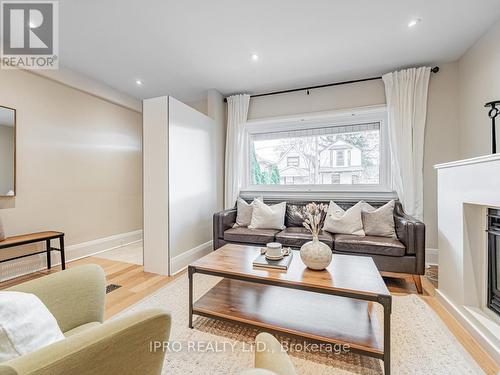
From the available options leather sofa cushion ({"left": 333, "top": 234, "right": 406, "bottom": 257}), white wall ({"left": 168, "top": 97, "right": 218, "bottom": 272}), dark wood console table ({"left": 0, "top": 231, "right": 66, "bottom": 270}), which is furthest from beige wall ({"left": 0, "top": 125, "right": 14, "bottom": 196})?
leather sofa cushion ({"left": 333, "top": 234, "right": 406, "bottom": 257})

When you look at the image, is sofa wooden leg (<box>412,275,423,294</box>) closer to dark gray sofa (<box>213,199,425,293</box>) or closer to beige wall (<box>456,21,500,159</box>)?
dark gray sofa (<box>213,199,425,293</box>)

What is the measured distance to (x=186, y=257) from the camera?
305 centimetres

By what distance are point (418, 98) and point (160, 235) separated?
3767mm

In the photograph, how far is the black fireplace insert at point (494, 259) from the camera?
5.33 feet

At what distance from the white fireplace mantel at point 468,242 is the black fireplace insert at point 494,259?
0.04 metres

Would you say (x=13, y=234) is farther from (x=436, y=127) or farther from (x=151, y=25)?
(x=436, y=127)

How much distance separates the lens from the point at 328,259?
1.64 meters

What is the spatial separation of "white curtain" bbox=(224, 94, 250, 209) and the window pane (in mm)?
274

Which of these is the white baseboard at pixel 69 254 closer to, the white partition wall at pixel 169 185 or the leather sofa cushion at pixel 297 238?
the white partition wall at pixel 169 185

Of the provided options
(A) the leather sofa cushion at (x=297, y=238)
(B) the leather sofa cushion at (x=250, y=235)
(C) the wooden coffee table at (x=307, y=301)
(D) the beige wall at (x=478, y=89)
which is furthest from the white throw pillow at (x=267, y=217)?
(D) the beige wall at (x=478, y=89)

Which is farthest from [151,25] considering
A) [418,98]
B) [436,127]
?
[436,127]

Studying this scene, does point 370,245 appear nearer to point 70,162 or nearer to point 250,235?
point 250,235

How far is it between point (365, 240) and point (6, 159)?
4072mm

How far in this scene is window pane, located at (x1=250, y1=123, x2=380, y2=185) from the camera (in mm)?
3420
